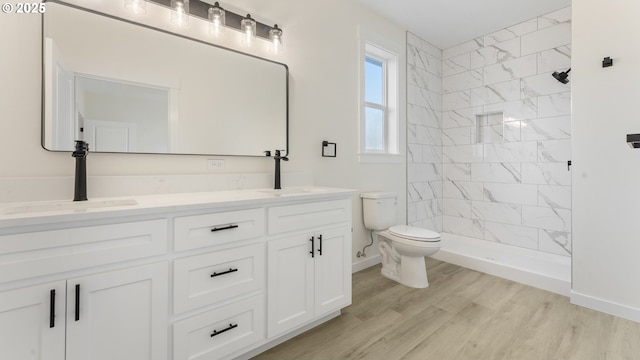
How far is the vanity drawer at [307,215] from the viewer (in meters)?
1.57

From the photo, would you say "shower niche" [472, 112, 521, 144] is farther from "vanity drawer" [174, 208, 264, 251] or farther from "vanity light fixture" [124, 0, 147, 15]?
"vanity light fixture" [124, 0, 147, 15]

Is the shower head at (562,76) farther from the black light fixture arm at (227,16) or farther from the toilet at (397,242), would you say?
the black light fixture arm at (227,16)

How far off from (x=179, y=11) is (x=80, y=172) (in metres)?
1.12

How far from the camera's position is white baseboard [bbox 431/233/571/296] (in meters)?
2.37

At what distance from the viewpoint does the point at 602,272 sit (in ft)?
6.57

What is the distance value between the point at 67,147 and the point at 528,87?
13.6 ft

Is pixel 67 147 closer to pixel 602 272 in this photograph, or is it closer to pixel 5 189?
pixel 5 189

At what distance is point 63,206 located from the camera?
1.22m

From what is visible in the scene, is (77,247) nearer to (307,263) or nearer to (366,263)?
(307,263)

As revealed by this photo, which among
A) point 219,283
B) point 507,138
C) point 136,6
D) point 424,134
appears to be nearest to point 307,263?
point 219,283

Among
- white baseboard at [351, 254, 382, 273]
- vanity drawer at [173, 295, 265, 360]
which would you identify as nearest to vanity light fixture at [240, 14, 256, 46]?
vanity drawer at [173, 295, 265, 360]

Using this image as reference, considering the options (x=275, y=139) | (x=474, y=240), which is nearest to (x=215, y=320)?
(x=275, y=139)

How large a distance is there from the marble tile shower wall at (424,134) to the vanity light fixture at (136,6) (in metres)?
2.73

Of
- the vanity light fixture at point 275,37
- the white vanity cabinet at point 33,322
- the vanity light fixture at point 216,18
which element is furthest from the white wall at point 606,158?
the white vanity cabinet at point 33,322
